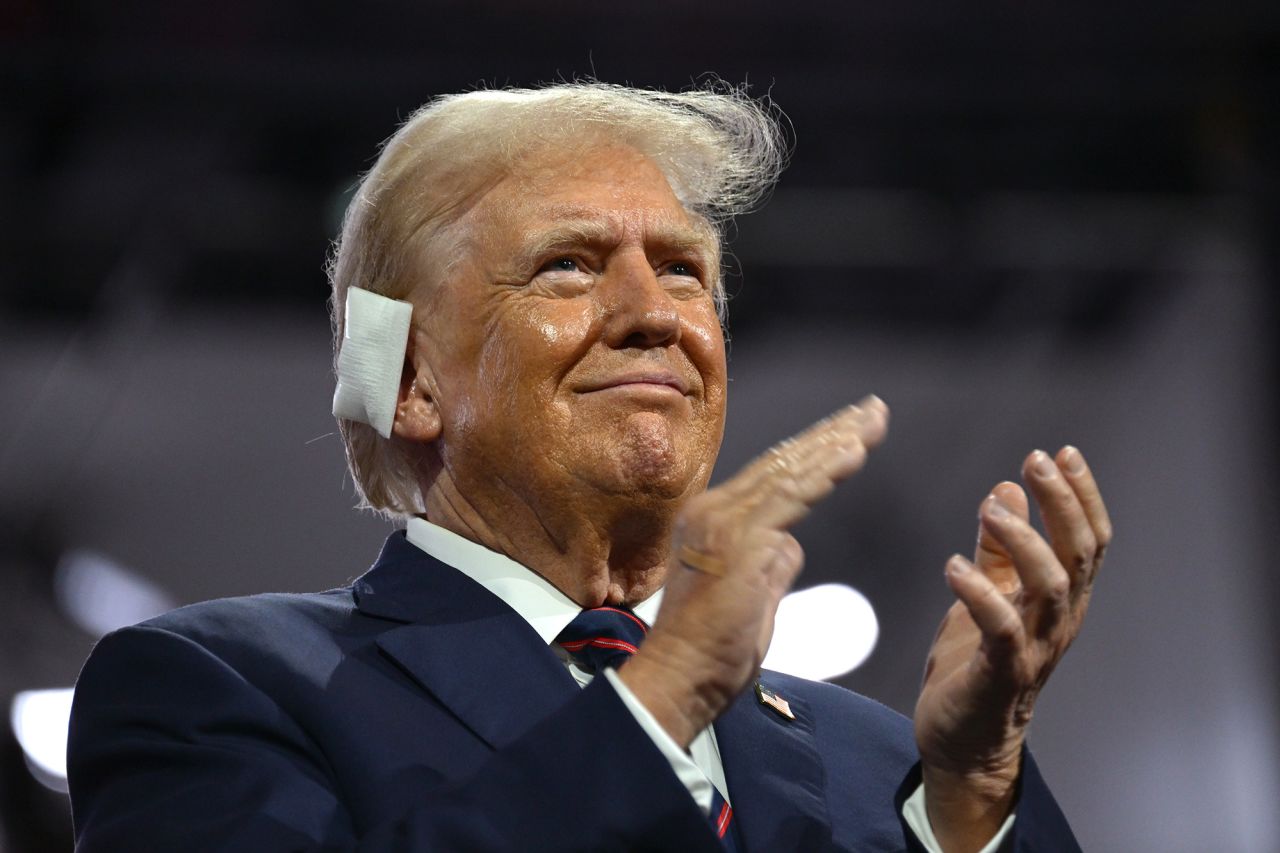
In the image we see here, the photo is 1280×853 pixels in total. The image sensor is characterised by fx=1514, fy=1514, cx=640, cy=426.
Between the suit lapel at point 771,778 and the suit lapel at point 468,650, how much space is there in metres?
0.21

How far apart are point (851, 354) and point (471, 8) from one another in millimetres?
1999

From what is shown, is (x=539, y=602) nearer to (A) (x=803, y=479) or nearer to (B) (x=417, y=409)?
(B) (x=417, y=409)

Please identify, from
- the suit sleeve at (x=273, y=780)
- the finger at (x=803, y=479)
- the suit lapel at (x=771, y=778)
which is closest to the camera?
the suit sleeve at (x=273, y=780)

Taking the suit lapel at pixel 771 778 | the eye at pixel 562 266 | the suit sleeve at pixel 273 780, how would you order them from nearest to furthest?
the suit sleeve at pixel 273 780 → the suit lapel at pixel 771 778 → the eye at pixel 562 266

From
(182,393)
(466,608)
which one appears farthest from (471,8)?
(466,608)

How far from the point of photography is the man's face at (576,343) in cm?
170

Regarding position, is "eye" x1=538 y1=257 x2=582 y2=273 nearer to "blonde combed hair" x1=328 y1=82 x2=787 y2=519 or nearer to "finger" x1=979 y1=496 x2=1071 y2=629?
"blonde combed hair" x1=328 y1=82 x2=787 y2=519

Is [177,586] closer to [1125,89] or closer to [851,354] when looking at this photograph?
[851,354]

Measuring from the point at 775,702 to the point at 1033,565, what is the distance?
492 mm

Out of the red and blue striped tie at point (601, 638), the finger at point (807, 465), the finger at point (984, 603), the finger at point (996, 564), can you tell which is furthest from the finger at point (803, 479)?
the red and blue striped tie at point (601, 638)

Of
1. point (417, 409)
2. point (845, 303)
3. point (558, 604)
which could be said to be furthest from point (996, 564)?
point (845, 303)

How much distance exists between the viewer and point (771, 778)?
64.3 inches

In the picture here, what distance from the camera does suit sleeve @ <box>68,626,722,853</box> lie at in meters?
1.23

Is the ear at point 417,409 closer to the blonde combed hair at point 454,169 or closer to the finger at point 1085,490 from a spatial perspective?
the blonde combed hair at point 454,169
